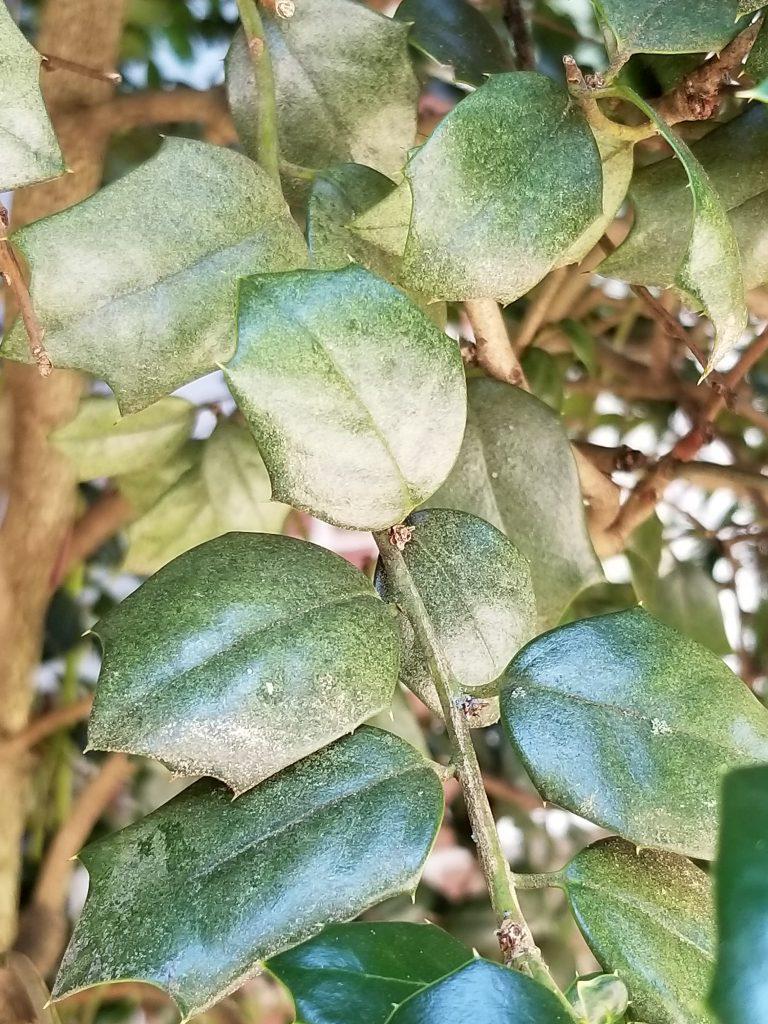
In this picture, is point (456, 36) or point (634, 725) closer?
point (634, 725)

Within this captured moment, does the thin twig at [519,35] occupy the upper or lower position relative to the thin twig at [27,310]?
upper

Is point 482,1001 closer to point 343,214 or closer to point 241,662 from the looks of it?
point 241,662

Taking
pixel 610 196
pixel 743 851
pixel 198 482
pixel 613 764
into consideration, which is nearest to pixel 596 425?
pixel 198 482

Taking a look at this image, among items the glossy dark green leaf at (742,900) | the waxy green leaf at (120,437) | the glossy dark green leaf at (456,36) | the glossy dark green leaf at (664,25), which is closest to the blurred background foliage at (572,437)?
the waxy green leaf at (120,437)

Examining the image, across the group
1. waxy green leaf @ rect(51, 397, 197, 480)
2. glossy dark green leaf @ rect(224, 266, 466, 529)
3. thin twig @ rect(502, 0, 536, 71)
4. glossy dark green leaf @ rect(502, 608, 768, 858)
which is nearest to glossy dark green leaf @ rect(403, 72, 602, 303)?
glossy dark green leaf @ rect(224, 266, 466, 529)

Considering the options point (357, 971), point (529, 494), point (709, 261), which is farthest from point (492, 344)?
point (357, 971)

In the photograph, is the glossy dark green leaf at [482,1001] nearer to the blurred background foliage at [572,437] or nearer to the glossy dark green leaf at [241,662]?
the glossy dark green leaf at [241,662]
